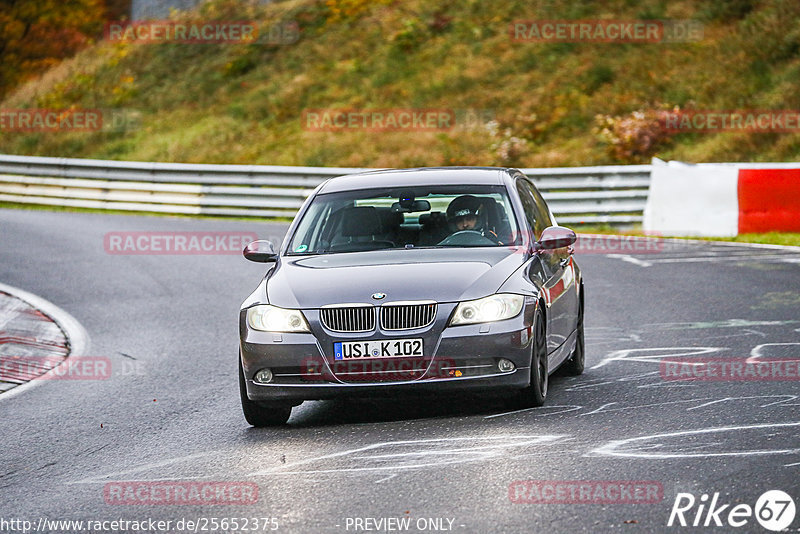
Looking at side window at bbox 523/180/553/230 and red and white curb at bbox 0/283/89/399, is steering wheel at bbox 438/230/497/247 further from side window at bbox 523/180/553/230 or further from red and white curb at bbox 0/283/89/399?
red and white curb at bbox 0/283/89/399

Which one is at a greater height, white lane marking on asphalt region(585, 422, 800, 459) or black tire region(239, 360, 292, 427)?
white lane marking on asphalt region(585, 422, 800, 459)

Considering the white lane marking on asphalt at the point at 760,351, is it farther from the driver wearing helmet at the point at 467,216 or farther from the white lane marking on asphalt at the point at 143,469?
the white lane marking on asphalt at the point at 143,469

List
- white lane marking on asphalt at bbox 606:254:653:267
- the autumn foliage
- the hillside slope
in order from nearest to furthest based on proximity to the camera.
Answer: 1. white lane marking on asphalt at bbox 606:254:653:267
2. the hillside slope
3. the autumn foliage

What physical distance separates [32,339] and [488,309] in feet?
22.2

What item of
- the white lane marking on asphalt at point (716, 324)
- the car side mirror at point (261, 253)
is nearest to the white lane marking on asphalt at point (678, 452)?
the car side mirror at point (261, 253)

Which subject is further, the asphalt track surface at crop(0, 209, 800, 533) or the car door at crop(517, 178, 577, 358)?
the car door at crop(517, 178, 577, 358)

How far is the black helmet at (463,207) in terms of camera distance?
9344mm

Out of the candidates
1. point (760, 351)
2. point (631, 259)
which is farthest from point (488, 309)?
point (631, 259)

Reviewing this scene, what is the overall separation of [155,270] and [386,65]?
2450cm

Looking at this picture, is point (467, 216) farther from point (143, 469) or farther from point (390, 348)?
point (143, 469)

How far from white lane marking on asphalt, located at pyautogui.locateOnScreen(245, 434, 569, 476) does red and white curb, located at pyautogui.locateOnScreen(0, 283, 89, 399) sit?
438 centimetres

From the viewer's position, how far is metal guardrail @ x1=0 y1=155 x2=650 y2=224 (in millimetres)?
24031

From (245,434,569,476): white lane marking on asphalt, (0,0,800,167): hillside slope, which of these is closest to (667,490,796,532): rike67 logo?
(245,434,569,476): white lane marking on asphalt

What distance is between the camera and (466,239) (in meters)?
9.19
